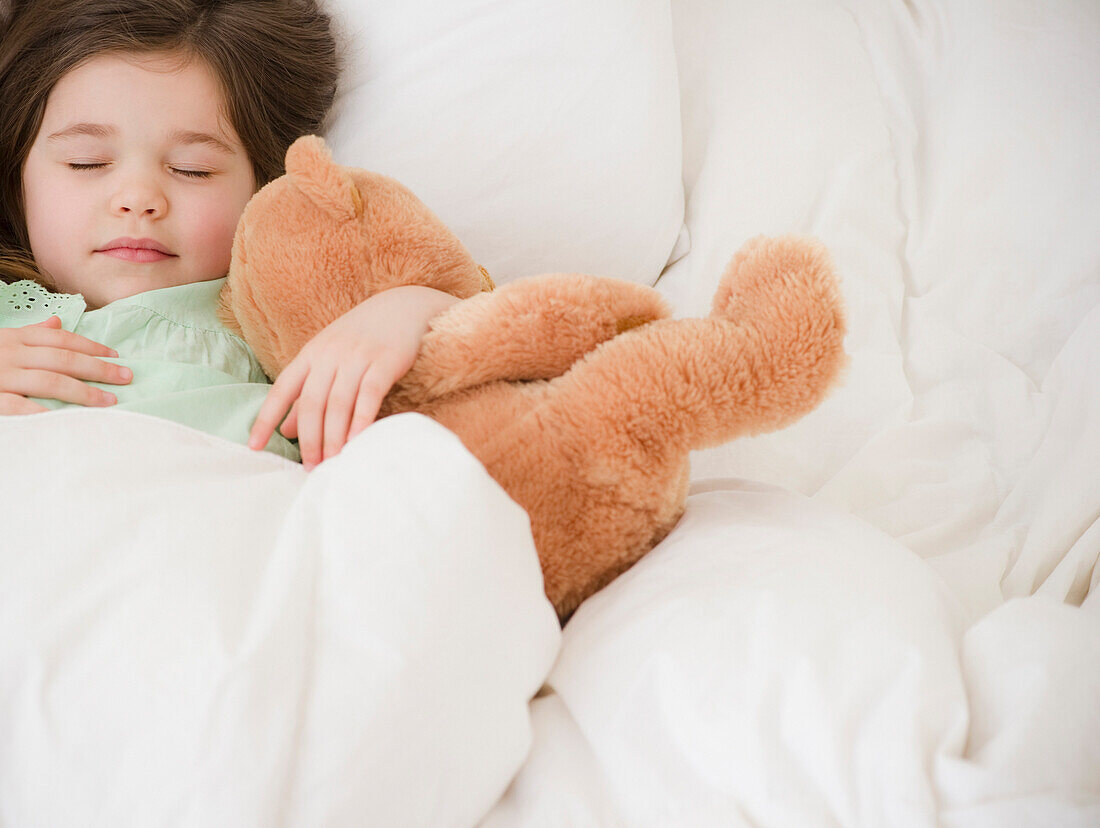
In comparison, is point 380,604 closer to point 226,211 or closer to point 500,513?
point 500,513

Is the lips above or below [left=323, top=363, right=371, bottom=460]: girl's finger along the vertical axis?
above

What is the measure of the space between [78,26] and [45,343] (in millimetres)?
441

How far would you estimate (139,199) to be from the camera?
83cm

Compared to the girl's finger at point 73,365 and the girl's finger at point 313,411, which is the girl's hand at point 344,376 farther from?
the girl's finger at point 73,365

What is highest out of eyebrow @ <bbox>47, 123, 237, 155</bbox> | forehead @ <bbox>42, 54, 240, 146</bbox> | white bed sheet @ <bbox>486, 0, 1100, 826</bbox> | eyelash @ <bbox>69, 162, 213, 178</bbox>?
forehead @ <bbox>42, 54, 240, 146</bbox>

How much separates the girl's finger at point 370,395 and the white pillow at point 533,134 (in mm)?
461

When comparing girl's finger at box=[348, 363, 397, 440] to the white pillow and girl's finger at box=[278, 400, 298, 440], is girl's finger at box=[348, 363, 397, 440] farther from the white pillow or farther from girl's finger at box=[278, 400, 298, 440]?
the white pillow

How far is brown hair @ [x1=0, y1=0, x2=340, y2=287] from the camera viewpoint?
3.05ft

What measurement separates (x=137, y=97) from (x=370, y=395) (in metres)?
0.51

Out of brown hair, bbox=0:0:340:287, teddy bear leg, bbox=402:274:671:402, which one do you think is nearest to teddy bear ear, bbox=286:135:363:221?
teddy bear leg, bbox=402:274:671:402

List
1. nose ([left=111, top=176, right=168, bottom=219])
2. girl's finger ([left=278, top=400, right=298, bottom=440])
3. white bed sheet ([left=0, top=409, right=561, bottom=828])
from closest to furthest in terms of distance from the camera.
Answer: white bed sheet ([left=0, top=409, right=561, bottom=828]), girl's finger ([left=278, top=400, right=298, bottom=440]), nose ([left=111, top=176, right=168, bottom=219])

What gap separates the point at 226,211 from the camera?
36.0 inches

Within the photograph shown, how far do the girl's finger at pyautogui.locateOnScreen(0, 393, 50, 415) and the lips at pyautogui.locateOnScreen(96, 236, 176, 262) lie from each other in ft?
0.77

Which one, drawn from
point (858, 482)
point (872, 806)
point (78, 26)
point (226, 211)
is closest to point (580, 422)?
point (872, 806)
